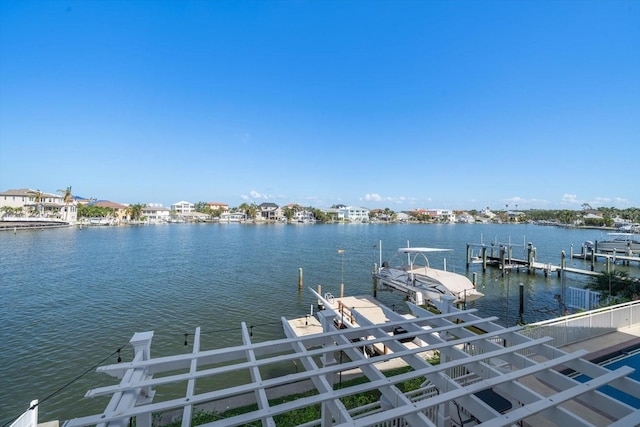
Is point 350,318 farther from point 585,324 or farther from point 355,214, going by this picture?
point 355,214

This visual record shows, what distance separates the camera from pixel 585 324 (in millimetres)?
9672

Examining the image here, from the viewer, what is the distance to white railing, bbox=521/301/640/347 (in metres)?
8.98

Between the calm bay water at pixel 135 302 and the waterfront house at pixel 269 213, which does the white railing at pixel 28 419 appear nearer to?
the calm bay water at pixel 135 302

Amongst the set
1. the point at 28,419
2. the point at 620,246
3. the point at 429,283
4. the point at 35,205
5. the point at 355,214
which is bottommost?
the point at 28,419

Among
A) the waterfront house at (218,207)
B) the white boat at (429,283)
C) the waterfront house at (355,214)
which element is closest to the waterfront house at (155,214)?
the waterfront house at (218,207)

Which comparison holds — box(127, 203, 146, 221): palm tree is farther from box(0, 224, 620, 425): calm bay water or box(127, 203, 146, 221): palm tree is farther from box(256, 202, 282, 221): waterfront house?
box(0, 224, 620, 425): calm bay water

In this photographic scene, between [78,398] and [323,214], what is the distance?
134324mm

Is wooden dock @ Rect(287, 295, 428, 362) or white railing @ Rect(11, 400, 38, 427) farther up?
white railing @ Rect(11, 400, 38, 427)

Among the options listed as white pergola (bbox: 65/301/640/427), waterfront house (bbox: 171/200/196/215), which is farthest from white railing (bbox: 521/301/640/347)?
waterfront house (bbox: 171/200/196/215)

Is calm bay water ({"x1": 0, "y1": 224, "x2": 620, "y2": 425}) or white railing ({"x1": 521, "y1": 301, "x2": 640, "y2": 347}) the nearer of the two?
white railing ({"x1": 521, "y1": 301, "x2": 640, "y2": 347})

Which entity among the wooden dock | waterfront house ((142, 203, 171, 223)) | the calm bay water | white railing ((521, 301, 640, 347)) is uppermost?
waterfront house ((142, 203, 171, 223))

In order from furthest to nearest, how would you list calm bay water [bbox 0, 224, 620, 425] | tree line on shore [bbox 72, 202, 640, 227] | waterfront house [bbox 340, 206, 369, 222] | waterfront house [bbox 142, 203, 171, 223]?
waterfront house [bbox 340, 206, 369, 222]
waterfront house [bbox 142, 203, 171, 223]
tree line on shore [bbox 72, 202, 640, 227]
calm bay water [bbox 0, 224, 620, 425]

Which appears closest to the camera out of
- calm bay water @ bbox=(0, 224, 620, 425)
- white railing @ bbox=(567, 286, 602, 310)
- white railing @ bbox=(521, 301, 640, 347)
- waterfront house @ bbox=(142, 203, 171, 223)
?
white railing @ bbox=(521, 301, 640, 347)

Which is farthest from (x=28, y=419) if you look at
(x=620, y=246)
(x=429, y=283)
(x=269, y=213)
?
(x=269, y=213)
